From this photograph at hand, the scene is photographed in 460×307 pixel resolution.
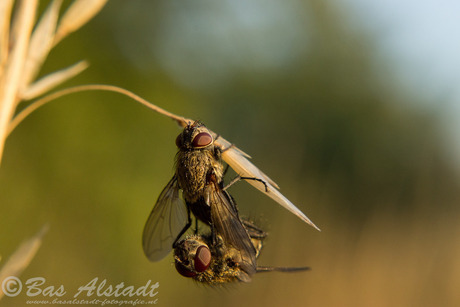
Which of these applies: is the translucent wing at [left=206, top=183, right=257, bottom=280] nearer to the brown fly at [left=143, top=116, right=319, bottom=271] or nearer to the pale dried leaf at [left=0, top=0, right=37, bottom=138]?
the brown fly at [left=143, top=116, right=319, bottom=271]

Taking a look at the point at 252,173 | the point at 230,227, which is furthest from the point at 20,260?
the point at 230,227

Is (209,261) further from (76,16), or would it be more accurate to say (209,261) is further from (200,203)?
(76,16)

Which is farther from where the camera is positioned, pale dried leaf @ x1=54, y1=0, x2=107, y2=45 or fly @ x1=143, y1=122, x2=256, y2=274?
fly @ x1=143, y1=122, x2=256, y2=274

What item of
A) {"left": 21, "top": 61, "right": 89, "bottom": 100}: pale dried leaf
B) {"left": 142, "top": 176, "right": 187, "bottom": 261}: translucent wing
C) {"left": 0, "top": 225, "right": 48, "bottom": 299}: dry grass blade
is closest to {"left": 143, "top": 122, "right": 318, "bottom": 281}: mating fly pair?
{"left": 142, "top": 176, "right": 187, "bottom": 261}: translucent wing

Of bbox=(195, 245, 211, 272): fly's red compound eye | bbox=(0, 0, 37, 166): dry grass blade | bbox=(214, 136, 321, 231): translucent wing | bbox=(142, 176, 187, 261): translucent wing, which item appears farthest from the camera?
bbox=(142, 176, 187, 261): translucent wing

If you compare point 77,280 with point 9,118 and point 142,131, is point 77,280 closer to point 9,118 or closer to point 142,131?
point 142,131

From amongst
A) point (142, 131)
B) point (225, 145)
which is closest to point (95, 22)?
point (142, 131)

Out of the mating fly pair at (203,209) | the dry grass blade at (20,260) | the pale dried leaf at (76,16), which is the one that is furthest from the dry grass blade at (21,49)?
the mating fly pair at (203,209)
